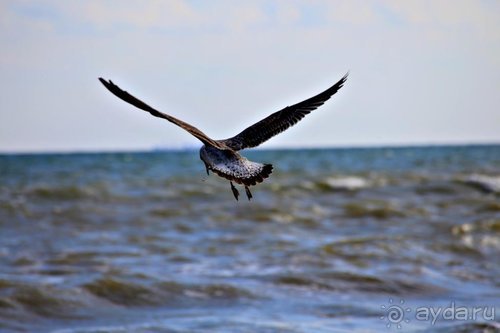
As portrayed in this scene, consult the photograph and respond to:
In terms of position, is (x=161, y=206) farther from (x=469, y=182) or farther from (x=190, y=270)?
(x=469, y=182)

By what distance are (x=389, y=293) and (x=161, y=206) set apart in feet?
25.3

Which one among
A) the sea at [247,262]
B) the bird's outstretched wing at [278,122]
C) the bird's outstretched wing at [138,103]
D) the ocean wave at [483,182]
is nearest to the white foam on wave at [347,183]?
the sea at [247,262]

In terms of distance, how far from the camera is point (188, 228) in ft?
43.5

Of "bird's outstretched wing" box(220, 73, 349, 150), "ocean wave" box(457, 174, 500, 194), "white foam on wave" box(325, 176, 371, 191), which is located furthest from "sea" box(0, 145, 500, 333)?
"bird's outstretched wing" box(220, 73, 349, 150)

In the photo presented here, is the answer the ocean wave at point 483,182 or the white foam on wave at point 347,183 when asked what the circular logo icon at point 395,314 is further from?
the white foam on wave at point 347,183

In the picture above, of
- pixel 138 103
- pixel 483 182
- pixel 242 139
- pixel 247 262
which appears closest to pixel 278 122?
pixel 242 139

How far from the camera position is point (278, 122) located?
236 inches

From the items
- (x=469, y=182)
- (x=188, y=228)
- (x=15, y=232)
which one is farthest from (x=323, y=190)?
(x=15, y=232)

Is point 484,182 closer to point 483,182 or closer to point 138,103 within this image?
point 483,182

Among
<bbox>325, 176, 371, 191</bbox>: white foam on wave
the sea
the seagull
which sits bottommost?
the sea

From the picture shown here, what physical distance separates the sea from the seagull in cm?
218

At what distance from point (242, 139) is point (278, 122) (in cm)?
33

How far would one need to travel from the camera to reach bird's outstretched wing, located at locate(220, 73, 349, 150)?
19.1ft

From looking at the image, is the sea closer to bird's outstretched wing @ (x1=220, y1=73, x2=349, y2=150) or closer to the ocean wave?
the ocean wave
